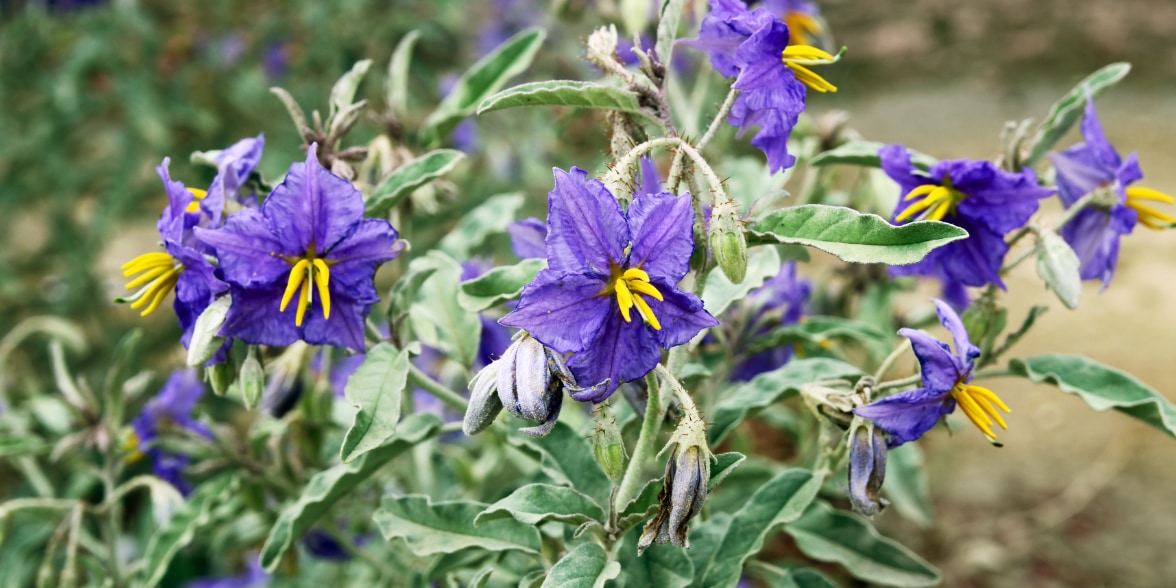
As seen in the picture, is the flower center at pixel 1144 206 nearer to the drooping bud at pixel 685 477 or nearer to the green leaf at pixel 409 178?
the drooping bud at pixel 685 477

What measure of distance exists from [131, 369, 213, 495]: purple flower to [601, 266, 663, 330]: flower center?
3.28ft

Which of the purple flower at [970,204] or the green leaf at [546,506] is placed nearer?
the green leaf at [546,506]

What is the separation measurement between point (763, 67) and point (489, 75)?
57 centimetres

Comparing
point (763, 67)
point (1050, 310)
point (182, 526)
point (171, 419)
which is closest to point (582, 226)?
point (763, 67)

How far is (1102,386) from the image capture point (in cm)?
128

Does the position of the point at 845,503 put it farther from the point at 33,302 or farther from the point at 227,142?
the point at 33,302

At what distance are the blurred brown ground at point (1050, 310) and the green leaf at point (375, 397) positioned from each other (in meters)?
0.69

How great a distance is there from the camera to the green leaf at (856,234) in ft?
3.07

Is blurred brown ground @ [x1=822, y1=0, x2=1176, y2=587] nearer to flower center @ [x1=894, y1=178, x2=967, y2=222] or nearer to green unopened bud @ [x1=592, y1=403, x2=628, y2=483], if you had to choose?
flower center @ [x1=894, y1=178, x2=967, y2=222]

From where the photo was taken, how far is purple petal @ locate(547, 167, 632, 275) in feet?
3.00

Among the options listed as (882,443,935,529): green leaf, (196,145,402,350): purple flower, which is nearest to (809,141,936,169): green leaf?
(196,145,402,350): purple flower

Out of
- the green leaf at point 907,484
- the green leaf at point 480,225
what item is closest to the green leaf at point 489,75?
the green leaf at point 480,225

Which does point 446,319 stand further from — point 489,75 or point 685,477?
point 685,477

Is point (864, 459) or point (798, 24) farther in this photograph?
point (798, 24)
